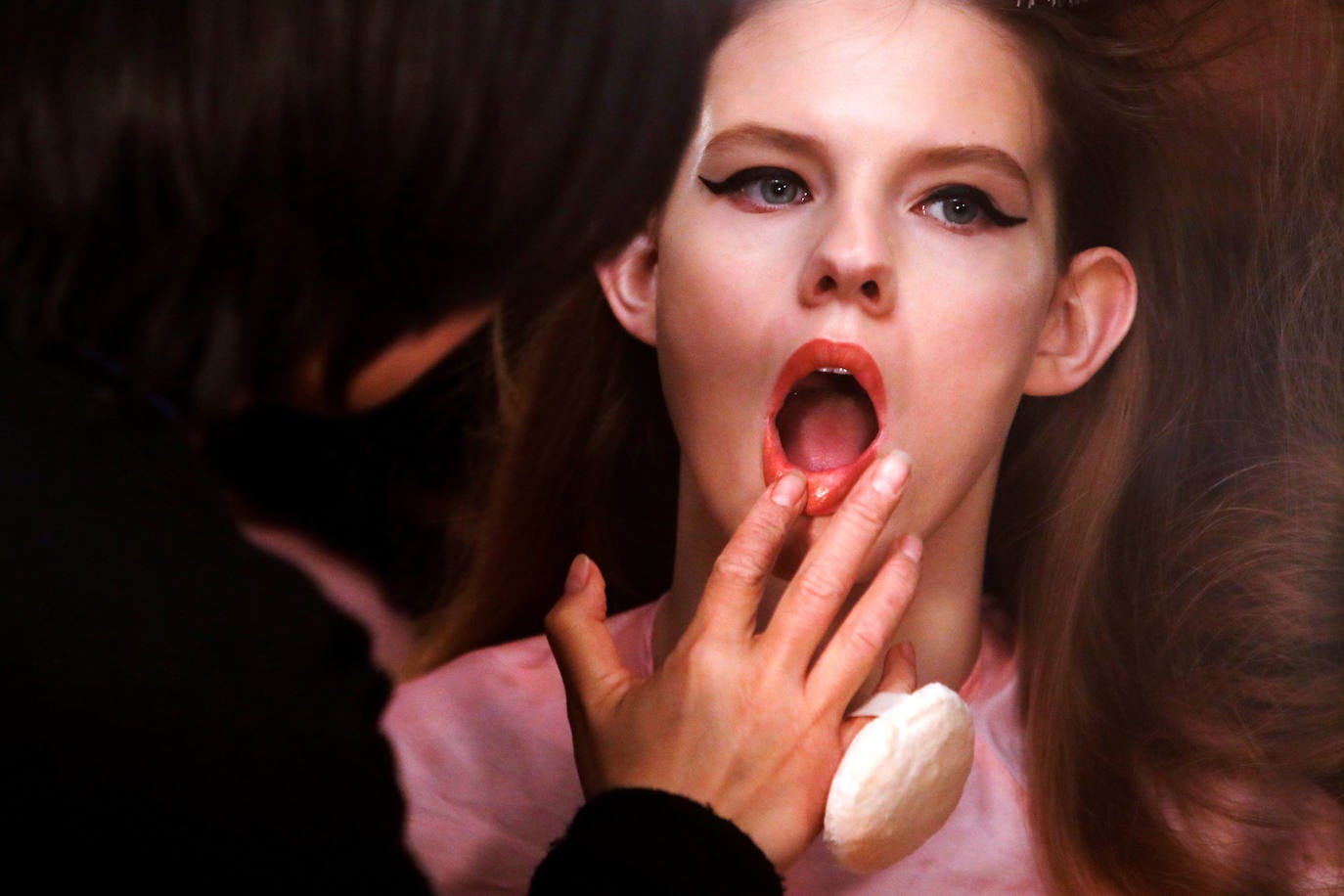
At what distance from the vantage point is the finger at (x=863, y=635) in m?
0.84

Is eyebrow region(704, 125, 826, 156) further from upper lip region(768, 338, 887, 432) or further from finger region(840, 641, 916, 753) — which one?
finger region(840, 641, 916, 753)

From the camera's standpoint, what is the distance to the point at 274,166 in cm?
69

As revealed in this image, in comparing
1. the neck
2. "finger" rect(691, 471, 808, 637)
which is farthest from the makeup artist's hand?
the neck

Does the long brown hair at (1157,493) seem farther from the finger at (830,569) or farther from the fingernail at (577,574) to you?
the finger at (830,569)

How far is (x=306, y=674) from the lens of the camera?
0.68 meters

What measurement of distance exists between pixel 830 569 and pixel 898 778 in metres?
0.14

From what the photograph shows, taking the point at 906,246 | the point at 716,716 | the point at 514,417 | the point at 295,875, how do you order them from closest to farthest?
the point at 295,875
the point at 716,716
the point at 906,246
the point at 514,417

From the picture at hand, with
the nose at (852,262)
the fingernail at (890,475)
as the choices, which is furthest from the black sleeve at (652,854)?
the nose at (852,262)

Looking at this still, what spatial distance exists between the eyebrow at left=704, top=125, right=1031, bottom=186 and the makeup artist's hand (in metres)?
0.22

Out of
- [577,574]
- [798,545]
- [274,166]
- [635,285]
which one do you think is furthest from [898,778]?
[274,166]

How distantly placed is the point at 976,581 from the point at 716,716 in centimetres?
33

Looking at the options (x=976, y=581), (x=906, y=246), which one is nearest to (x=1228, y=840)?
(x=976, y=581)

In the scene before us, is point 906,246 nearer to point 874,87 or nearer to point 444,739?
point 874,87

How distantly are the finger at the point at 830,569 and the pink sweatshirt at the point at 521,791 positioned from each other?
0.17 meters
